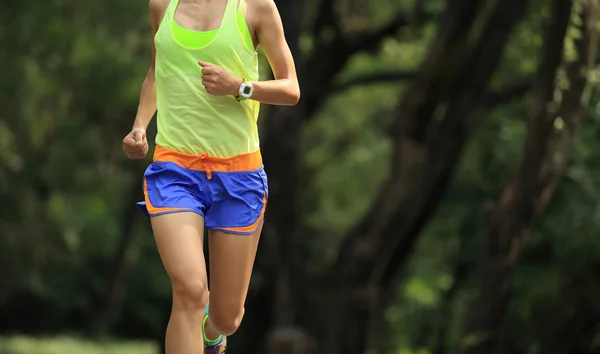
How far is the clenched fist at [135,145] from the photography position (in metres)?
5.78

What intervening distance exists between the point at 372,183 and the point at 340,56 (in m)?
10.1

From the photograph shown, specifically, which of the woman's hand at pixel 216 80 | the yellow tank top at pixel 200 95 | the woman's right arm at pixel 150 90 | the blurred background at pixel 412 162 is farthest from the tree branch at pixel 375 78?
the woman's hand at pixel 216 80

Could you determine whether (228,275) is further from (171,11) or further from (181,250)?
(171,11)

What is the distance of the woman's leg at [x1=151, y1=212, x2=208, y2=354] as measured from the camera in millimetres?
5570

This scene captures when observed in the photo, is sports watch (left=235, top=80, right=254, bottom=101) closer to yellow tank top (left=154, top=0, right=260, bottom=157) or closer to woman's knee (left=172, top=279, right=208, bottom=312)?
yellow tank top (left=154, top=0, right=260, bottom=157)

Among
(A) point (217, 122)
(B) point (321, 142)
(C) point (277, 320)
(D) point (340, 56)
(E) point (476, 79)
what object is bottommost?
(B) point (321, 142)

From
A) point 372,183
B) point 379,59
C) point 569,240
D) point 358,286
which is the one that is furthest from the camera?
point 372,183

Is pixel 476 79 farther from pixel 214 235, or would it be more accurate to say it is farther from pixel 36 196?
pixel 36 196

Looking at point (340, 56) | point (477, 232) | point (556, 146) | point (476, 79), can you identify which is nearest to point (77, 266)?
point (340, 56)

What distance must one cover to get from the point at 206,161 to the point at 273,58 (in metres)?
0.54

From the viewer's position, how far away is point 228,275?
19.5ft

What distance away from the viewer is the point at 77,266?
105ft

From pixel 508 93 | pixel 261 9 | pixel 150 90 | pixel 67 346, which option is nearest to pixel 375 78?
pixel 508 93

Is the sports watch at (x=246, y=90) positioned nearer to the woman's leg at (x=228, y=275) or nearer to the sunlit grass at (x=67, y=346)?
the woman's leg at (x=228, y=275)
